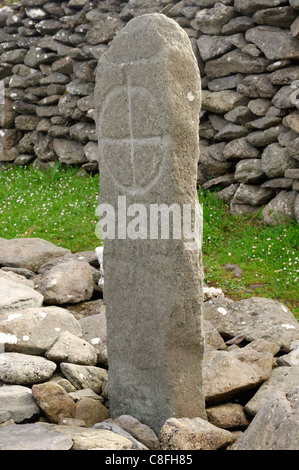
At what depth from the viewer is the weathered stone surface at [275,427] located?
2.68 meters

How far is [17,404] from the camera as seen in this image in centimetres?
345

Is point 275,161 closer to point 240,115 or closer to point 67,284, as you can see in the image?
point 240,115

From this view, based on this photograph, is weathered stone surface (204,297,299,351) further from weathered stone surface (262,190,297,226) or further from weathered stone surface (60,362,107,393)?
weathered stone surface (262,190,297,226)

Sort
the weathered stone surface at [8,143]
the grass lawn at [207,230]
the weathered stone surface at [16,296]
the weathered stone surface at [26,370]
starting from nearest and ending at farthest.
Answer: the weathered stone surface at [26,370]
the weathered stone surface at [16,296]
the grass lawn at [207,230]
the weathered stone surface at [8,143]

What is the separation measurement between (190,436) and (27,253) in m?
3.59

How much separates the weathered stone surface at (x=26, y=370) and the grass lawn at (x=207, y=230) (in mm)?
2400

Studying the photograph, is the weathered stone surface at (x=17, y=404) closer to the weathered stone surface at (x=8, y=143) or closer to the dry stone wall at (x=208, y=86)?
the dry stone wall at (x=208, y=86)

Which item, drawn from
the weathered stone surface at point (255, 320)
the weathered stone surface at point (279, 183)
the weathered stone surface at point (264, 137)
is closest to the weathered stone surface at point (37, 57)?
the weathered stone surface at point (264, 137)

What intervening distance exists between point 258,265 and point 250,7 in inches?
122

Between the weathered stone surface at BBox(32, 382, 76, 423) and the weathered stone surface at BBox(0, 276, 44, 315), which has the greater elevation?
the weathered stone surface at BBox(32, 382, 76, 423)

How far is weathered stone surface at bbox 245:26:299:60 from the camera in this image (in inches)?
264

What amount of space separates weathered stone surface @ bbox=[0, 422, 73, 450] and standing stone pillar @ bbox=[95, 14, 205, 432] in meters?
0.66

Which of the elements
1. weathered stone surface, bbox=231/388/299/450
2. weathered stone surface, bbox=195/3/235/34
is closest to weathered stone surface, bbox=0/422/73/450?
weathered stone surface, bbox=231/388/299/450
